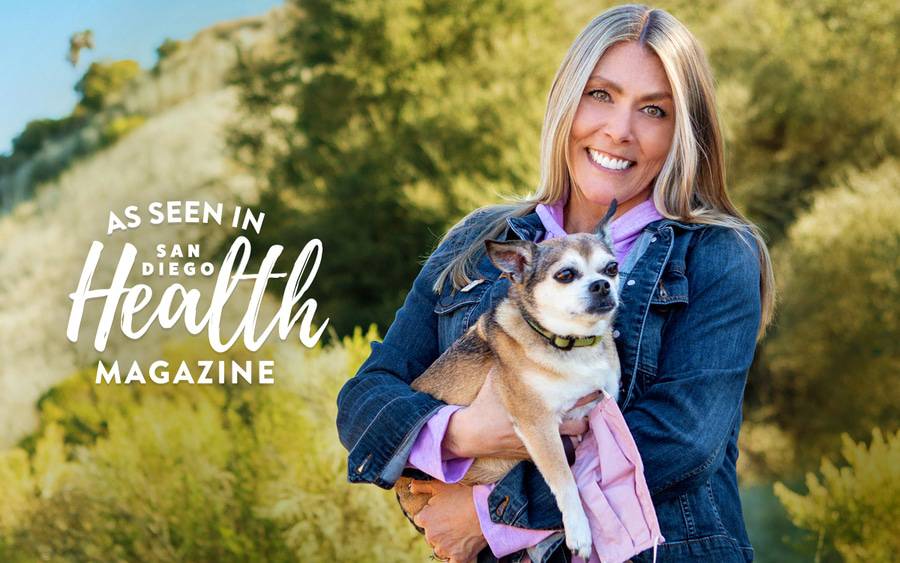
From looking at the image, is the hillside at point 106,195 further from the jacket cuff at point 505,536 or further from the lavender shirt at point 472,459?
the jacket cuff at point 505,536

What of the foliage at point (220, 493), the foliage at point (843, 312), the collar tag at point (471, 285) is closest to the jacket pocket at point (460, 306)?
the collar tag at point (471, 285)

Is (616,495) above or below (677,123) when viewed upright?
below

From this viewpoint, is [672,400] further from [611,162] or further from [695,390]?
[611,162]

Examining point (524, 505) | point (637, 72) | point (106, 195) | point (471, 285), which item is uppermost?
point (106, 195)

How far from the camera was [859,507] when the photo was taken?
18.6 ft

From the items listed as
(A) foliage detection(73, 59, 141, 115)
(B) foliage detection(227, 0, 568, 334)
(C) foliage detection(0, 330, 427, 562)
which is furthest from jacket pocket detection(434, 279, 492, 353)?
(A) foliage detection(73, 59, 141, 115)

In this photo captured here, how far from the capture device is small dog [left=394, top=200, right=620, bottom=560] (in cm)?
258

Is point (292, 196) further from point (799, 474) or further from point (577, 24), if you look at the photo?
point (799, 474)

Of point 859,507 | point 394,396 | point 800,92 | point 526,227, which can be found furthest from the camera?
point 800,92

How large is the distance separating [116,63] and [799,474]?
39.1 feet

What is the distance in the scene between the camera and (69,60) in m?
12.2

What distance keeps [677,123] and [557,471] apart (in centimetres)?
107

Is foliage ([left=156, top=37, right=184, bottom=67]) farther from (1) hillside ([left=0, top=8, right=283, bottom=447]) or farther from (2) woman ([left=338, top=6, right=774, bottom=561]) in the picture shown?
(2) woman ([left=338, top=6, right=774, bottom=561])

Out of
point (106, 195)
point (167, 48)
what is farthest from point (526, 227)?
point (167, 48)
